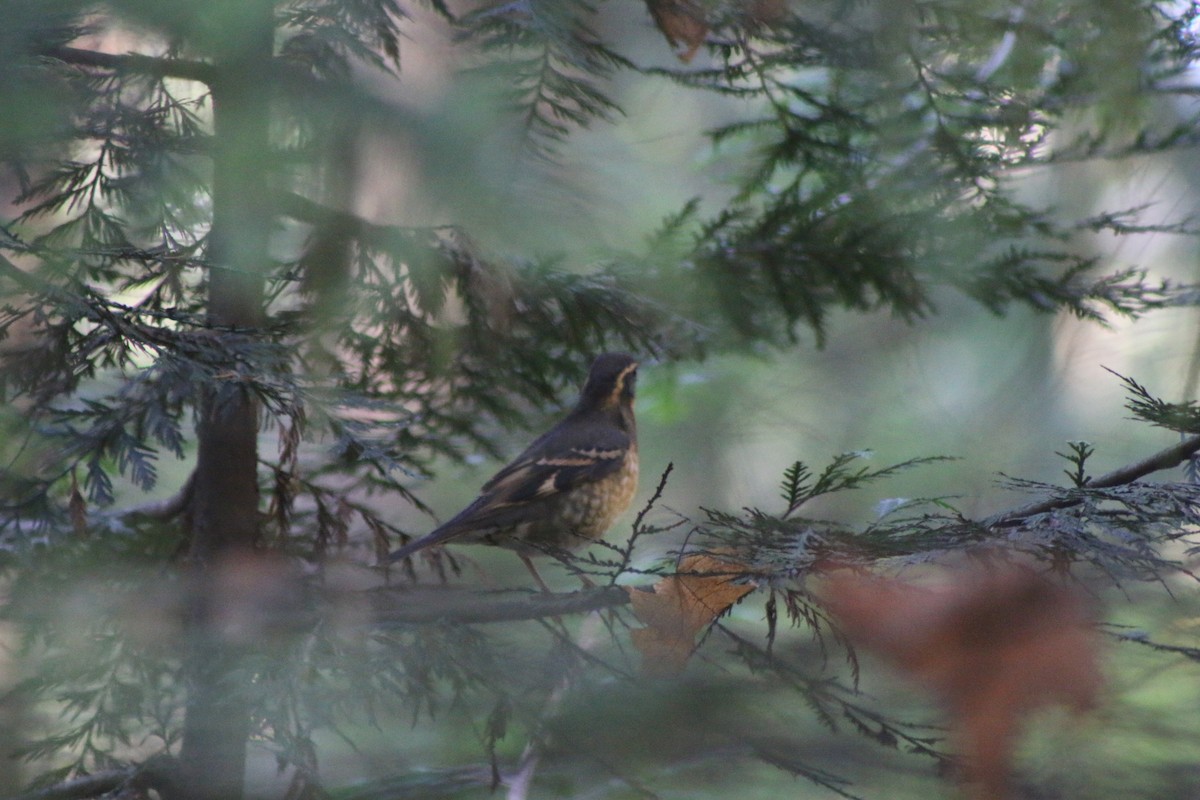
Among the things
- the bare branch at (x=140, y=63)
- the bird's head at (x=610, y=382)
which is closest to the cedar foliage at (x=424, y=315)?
the bare branch at (x=140, y=63)

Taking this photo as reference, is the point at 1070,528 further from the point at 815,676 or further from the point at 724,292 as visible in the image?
the point at 724,292

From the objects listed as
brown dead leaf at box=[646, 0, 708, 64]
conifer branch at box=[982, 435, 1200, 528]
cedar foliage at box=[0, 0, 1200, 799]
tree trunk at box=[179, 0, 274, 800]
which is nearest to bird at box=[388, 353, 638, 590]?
cedar foliage at box=[0, 0, 1200, 799]

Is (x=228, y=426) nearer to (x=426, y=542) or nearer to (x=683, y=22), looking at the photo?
(x=426, y=542)

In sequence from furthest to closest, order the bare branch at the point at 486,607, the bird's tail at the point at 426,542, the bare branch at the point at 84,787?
the bird's tail at the point at 426,542, the bare branch at the point at 84,787, the bare branch at the point at 486,607

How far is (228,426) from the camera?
2.61m

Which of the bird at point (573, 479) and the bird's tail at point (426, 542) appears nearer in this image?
the bird's tail at point (426, 542)

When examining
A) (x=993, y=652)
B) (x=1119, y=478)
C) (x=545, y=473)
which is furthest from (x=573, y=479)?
(x=993, y=652)

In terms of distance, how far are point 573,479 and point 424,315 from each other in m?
0.65

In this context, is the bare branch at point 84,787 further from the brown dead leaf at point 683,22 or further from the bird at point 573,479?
the brown dead leaf at point 683,22

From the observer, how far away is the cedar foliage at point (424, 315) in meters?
1.44

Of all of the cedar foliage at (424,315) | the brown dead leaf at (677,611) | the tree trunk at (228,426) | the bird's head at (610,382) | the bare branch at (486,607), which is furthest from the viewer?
the bird's head at (610,382)

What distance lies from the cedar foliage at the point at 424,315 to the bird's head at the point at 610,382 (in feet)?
0.45

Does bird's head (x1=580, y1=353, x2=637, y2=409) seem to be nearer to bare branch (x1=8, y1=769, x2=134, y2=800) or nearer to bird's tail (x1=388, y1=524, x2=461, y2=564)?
bird's tail (x1=388, y1=524, x2=461, y2=564)

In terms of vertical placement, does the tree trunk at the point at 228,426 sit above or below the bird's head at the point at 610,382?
below
